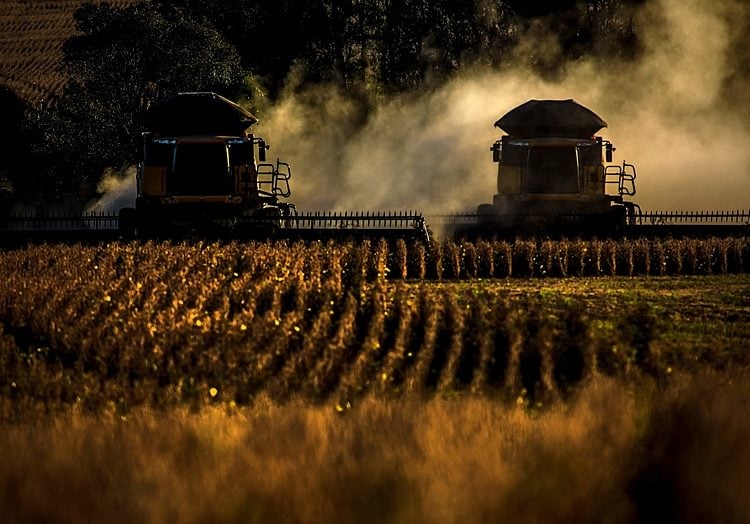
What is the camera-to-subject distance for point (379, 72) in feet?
187

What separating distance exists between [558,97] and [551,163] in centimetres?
2070

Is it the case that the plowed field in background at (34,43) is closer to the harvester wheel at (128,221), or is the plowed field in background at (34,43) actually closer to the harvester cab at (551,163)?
the harvester cab at (551,163)

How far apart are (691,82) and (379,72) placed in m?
13.5

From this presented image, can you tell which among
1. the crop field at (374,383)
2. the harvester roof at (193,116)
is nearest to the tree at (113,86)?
the harvester roof at (193,116)

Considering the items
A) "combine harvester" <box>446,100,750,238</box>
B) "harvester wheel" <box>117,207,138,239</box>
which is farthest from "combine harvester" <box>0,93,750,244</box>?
"combine harvester" <box>446,100,750,238</box>

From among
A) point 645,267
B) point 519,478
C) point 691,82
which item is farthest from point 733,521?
point 691,82

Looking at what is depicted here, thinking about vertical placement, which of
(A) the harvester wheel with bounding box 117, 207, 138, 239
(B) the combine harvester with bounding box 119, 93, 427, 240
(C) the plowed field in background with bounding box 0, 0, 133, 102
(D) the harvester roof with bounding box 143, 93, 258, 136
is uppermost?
(C) the plowed field in background with bounding box 0, 0, 133, 102

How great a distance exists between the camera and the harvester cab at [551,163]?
98.3 ft

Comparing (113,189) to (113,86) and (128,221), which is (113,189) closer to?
(113,86)

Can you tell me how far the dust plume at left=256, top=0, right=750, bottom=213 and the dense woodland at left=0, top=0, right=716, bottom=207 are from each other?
2.44 ft

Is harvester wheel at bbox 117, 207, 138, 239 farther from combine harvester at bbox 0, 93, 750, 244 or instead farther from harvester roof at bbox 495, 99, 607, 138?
harvester roof at bbox 495, 99, 607, 138

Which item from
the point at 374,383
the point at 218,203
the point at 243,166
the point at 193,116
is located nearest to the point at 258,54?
the point at 193,116

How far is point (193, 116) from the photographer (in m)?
27.7

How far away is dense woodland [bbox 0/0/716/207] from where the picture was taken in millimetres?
45469
